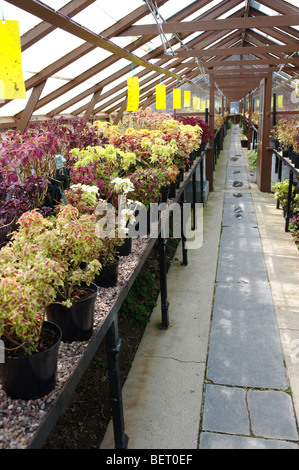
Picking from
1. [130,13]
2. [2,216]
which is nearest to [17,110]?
[130,13]

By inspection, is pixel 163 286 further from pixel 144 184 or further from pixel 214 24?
pixel 214 24

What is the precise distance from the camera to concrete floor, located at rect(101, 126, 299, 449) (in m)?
2.40

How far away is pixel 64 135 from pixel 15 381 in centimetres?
204

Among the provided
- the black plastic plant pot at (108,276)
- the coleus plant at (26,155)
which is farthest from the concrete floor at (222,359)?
the coleus plant at (26,155)

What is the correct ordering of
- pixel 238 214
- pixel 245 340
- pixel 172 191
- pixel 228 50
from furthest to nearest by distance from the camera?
pixel 238 214 → pixel 228 50 → pixel 172 191 → pixel 245 340

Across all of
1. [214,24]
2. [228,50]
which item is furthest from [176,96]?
[214,24]

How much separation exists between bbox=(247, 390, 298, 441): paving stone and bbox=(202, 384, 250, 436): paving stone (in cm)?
5

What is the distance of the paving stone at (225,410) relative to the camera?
2.41 m

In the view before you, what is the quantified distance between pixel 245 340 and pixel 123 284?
5.23 feet

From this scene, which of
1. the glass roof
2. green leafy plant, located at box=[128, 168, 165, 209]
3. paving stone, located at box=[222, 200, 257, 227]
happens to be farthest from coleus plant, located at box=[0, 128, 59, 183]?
paving stone, located at box=[222, 200, 257, 227]

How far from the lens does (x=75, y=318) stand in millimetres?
1651

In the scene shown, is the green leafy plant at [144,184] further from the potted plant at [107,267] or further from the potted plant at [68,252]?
the potted plant at [68,252]

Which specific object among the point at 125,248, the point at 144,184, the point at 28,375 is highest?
the point at 144,184

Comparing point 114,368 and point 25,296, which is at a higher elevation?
point 25,296
